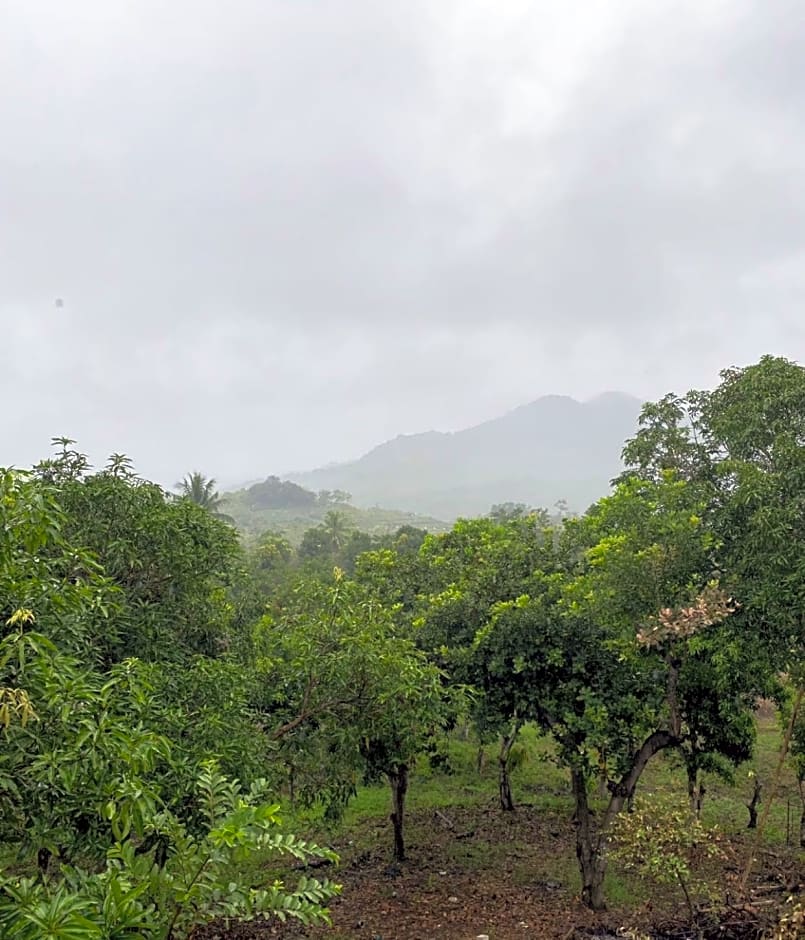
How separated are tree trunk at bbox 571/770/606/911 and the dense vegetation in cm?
4

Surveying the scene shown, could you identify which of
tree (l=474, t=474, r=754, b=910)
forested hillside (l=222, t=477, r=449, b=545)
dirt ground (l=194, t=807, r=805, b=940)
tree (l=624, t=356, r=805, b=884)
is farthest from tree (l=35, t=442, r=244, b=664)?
forested hillside (l=222, t=477, r=449, b=545)

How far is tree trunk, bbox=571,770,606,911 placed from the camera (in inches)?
380

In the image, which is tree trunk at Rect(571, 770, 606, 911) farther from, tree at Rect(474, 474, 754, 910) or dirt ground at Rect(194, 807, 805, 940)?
dirt ground at Rect(194, 807, 805, 940)

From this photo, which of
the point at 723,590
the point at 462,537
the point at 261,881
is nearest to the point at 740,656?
the point at 723,590

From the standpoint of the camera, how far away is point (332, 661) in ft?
23.6

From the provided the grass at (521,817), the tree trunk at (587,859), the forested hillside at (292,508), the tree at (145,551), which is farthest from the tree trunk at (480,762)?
the forested hillside at (292,508)

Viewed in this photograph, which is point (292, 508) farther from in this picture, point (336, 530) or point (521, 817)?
point (521, 817)

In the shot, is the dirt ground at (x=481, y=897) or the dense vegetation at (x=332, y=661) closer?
the dense vegetation at (x=332, y=661)

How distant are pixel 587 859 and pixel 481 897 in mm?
1918

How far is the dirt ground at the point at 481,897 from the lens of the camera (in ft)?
29.1

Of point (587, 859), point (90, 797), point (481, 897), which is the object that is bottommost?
point (481, 897)

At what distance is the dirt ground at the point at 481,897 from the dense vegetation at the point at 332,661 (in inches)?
28.1

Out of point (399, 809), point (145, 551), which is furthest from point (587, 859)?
point (145, 551)

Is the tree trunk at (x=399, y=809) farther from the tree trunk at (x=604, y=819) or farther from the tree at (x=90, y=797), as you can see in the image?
the tree at (x=90, y=797)
